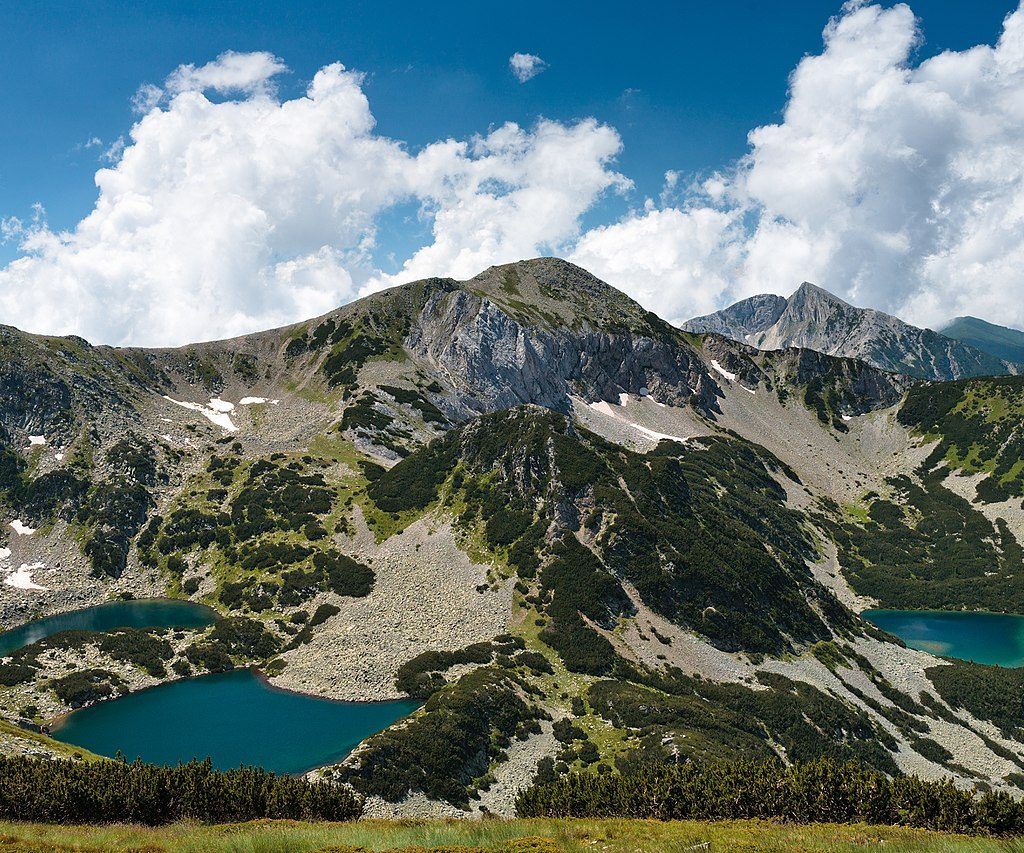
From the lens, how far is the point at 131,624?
92938 millimetres

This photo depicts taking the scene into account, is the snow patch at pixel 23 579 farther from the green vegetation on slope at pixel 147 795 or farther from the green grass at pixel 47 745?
the green vegetation on slope at pixel 147 795

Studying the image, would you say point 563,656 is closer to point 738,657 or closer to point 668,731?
point 668,731

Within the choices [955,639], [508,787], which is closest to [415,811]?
[508,787]

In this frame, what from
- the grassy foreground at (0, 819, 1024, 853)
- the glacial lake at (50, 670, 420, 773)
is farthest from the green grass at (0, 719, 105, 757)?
the grassy foreground at (0, 819, 1024, 853)

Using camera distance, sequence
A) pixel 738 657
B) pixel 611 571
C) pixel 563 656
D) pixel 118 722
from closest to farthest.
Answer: pixel 118 722, pixel 563 656, pixel 738 657, pixel 611 571

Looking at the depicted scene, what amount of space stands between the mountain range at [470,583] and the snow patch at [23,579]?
390 mm

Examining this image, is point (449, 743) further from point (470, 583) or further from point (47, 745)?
point (470, 583)

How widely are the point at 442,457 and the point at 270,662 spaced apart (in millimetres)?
49372

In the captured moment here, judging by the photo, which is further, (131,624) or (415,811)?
(131,624)

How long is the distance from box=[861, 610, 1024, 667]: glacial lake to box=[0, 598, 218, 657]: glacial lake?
421 feet

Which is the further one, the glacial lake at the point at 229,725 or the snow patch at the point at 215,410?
the snow patch at the point at 215,410

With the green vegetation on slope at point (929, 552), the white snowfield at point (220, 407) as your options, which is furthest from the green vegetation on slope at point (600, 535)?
the white snowfield at point (220, 407)

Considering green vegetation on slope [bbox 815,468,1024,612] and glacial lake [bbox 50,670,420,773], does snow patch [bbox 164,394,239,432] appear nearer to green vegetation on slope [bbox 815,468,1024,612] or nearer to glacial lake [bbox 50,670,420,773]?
glacial lake [bbox 50,670,420,773]

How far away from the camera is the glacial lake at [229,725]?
55781 mm
